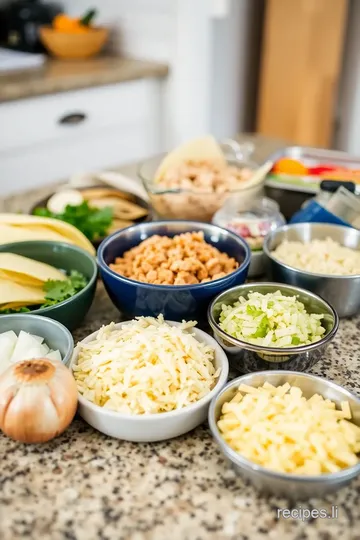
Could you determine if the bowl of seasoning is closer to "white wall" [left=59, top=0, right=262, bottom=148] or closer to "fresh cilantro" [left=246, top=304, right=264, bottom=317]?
"fresh cilantro" [left=246, top=304, right=264, bottom=317]

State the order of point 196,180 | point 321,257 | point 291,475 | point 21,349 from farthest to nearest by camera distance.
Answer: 1. point 196,180
2. point 321,257
3. point 21,349
4. point 291,475

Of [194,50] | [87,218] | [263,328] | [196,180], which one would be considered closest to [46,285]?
[87,218]

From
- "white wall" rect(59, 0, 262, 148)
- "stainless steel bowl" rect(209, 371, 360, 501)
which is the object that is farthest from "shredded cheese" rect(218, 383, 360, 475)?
"white wall" rect(59, 0, 262, 148)

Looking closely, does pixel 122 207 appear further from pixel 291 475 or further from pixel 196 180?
pixel 291 475

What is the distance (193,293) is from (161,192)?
43cm

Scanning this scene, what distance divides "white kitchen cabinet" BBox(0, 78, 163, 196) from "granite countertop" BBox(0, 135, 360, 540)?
1.81 meters

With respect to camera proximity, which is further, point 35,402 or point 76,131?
point 76,131

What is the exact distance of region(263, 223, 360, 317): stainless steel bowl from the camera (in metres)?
1.13

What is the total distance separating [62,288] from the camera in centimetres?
112

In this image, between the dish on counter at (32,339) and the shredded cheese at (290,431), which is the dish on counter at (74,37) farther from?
the shredded cheese at (290,431)

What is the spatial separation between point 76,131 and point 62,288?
169 centimetres

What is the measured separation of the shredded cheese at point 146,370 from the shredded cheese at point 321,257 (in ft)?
1.09

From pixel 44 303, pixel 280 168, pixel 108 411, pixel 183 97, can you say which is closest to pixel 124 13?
pixel 183 97

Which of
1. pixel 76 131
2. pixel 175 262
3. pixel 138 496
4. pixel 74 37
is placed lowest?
pixel 76 131
